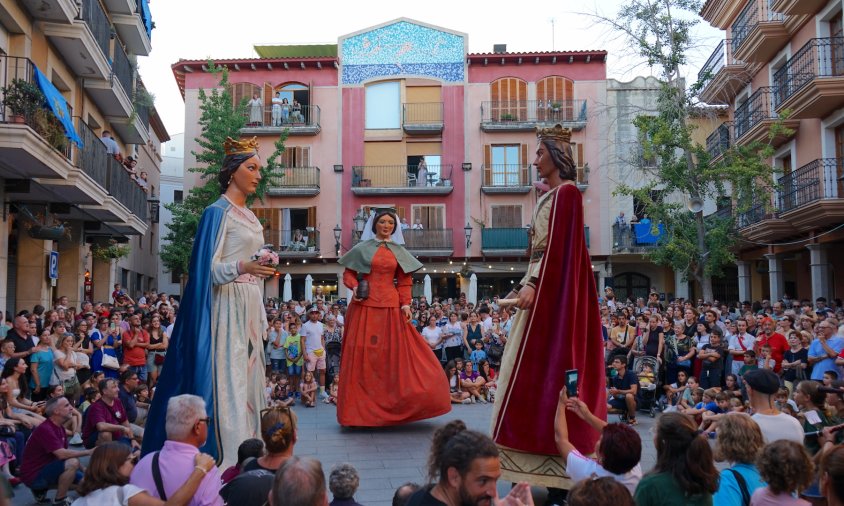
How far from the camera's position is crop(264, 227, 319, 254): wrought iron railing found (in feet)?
104

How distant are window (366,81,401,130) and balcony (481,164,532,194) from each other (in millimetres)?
4470

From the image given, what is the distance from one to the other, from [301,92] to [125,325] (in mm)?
21353

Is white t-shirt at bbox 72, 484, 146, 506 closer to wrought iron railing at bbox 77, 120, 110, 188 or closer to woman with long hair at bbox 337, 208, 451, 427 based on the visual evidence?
woman with long hair at bbox 337, 208, 451, 427

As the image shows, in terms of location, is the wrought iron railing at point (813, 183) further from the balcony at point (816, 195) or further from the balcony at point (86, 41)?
the balcony at point (86, 41)

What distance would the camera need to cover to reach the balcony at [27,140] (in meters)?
10.5

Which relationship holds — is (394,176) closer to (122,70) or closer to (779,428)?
(122,70)

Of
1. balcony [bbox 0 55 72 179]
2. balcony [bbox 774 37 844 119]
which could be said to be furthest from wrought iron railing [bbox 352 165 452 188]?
balcony [bbox 0 55 72 179]

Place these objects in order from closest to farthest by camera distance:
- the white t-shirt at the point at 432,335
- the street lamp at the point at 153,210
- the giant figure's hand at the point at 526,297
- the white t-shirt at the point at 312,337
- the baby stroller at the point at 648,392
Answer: the giant figure's hand at the point at 526,297, the baby stroller at the point at 648,392, the white t-shirt at the point at 312,337, the white t-shirt at the point at 432,335, the street lamp at the point at 153,210

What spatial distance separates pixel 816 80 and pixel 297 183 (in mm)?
20809

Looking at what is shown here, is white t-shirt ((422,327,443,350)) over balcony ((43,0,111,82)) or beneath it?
beneath

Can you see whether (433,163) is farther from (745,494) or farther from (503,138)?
(745,494)

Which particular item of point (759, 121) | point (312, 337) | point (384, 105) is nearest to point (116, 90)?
point (312, 337)

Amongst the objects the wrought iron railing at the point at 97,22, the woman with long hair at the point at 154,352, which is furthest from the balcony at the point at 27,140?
the woman with long hair at the point at 154,352

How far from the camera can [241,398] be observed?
5.57 m
